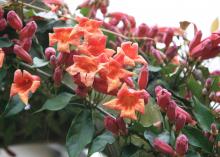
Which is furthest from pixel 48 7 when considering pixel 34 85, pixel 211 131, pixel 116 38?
pixel 211 131

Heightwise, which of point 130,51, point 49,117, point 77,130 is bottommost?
point 49,117

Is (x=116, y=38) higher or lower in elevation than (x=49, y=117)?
higher

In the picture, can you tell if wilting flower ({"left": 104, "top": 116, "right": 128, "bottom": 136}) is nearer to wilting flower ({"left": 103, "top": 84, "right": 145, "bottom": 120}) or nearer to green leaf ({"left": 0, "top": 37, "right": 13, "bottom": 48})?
wilting flower ({"left": 103, "top": 84, "right": 145, "bottom": 120})

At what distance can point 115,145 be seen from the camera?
63cm

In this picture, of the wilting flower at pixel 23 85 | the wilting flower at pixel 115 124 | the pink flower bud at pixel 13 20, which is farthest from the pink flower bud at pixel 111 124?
the pink flower bud at pixel 13 20

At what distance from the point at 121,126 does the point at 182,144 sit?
9 centimetres

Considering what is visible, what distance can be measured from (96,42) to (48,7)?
8.4 inches

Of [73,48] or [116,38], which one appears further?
[116,38]

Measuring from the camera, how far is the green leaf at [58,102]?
1.96 feet

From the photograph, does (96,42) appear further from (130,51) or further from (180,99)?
(180,99)

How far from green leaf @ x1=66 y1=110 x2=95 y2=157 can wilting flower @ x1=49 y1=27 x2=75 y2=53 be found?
10cm

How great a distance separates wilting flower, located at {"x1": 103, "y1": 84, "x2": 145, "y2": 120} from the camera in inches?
20.6

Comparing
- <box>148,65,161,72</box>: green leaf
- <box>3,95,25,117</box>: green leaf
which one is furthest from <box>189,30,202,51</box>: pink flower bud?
<box>3,95,25,117</box>: green leaf

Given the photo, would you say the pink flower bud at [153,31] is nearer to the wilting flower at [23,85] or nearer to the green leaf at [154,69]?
the green leaf at [154,69]
